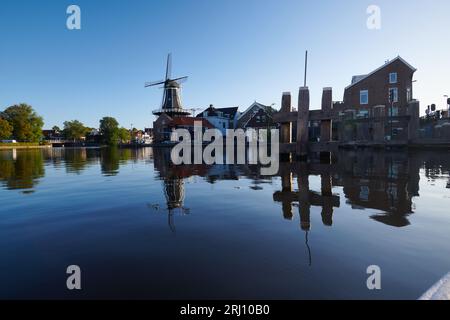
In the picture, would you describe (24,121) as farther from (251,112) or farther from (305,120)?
(305,120)

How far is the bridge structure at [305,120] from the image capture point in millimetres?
14982

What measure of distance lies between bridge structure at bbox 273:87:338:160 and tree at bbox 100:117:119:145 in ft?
348

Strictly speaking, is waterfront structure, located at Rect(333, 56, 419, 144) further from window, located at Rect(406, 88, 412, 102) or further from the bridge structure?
the bridge structure

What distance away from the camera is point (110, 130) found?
11044cm

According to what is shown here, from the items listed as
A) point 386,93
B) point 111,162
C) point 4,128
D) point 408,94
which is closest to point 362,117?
point 386,93

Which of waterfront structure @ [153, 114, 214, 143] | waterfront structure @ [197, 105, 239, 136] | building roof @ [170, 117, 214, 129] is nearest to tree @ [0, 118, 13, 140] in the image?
waterfront structure @ [153, 114, 214, 143]

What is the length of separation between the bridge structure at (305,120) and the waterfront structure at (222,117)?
6169 cm

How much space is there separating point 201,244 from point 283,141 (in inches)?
553

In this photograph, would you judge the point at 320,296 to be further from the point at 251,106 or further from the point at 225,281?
the point at 251,106

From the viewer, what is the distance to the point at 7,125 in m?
84.4

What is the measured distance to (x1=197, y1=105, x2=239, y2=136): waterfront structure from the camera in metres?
78.8

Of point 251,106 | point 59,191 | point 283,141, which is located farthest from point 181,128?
point 59,191

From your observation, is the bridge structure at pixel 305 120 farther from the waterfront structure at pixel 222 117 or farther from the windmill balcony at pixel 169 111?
the windmill balcony at pixel 169 111

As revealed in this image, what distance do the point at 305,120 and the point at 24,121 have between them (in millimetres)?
112721
